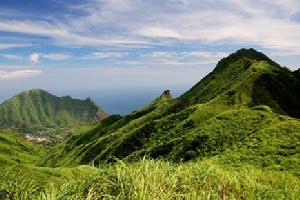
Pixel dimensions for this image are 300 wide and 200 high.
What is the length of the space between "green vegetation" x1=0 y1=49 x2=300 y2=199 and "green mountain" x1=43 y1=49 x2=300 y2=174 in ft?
0.64

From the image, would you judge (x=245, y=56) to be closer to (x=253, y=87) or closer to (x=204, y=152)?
(x=253, y=87)

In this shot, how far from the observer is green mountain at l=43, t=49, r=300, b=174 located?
58062mm

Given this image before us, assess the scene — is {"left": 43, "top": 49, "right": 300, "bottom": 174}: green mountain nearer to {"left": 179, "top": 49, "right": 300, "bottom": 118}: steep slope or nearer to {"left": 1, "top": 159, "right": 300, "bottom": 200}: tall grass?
{"left": 179, "top": 49, "right": 300, "bottom": 118}: steep slope

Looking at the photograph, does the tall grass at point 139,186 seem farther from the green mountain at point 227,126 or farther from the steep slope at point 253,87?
the steep slope at point 253,87

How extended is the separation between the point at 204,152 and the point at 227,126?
9256 millimetres

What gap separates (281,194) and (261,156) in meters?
30.8

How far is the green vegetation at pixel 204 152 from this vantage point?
738 inches

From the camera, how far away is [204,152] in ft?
A: 231

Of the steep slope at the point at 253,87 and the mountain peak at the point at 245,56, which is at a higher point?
the mountain peak at the point at 245,56

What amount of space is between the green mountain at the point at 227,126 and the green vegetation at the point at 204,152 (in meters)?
0.20

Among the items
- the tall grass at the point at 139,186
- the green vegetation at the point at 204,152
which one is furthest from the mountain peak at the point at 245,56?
the tall grass at the point at 139,186

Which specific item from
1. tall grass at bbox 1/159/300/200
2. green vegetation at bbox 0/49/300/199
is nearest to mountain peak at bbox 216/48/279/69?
green vegetation at bbox 0/49/300/199

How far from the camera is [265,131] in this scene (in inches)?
2544

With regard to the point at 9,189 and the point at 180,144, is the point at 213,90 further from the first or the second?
the point at 9,189
